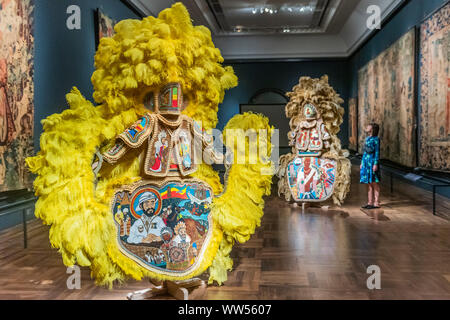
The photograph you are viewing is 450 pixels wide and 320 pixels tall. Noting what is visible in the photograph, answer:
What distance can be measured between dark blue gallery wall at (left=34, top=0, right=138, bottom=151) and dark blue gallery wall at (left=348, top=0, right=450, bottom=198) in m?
5.20

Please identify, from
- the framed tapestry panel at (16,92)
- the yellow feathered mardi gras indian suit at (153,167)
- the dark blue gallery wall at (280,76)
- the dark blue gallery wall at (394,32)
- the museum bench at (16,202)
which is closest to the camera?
the yellow feathered mardi gras indian suit at (153,167)

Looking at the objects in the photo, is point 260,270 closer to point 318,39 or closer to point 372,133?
point 372,133

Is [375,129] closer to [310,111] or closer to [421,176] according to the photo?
[310,111]

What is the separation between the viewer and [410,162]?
7.12 metres

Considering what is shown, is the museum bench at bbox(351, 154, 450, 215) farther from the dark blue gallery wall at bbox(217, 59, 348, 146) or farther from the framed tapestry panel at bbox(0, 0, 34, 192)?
the framed tapestry panel at bbox(0, 0, 34, 192)

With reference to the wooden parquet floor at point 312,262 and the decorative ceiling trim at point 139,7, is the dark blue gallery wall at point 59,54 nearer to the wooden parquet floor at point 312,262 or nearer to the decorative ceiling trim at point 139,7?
the decorative ceiling trim at point 139,7

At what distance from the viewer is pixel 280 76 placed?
12.9 meters

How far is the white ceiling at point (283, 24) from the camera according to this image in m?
9.62

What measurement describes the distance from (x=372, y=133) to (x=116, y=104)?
4.25m

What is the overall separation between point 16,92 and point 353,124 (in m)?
9.81

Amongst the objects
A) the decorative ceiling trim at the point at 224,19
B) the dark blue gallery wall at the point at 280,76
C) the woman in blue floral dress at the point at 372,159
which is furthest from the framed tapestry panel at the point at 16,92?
the dark blue gallery wall at the point at 280,76

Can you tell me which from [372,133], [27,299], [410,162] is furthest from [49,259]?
[410,162]

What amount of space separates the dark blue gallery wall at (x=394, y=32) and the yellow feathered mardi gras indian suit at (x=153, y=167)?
4665 mm

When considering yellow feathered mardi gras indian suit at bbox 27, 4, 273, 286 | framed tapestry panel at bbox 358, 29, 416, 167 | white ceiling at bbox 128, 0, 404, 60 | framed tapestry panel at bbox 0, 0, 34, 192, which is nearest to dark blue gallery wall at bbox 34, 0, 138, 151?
framed tapestry panel at bbox 0, 0, 34, 192
